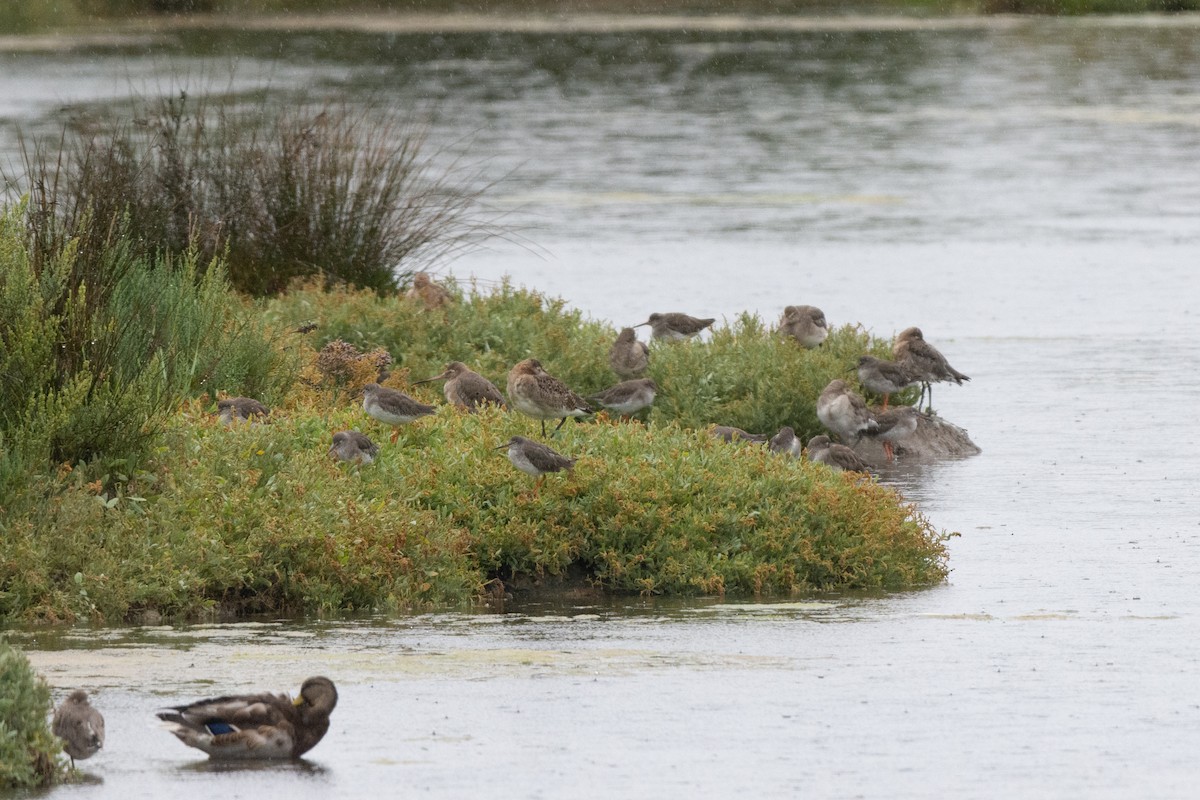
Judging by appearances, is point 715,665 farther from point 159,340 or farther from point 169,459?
point 159,340

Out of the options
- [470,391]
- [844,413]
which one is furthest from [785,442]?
[470,391]

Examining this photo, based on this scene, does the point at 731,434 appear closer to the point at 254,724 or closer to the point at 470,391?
the point at 470,391

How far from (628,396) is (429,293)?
2.55m

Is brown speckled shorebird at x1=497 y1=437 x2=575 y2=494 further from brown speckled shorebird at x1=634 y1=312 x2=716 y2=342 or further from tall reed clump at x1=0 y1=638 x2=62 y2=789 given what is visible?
brown speckled shorebird at x1=634 y1=312 x2=716 y2=342

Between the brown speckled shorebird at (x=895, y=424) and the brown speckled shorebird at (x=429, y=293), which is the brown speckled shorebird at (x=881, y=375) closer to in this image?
the brown speckled shorebird at (x=895, y=424)

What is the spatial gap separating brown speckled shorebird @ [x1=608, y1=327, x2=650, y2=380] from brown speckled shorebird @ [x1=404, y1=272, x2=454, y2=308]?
64.3 inches

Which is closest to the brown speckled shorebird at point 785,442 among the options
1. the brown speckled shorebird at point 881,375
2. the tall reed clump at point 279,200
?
the brown speckled shorebird at point 881,375

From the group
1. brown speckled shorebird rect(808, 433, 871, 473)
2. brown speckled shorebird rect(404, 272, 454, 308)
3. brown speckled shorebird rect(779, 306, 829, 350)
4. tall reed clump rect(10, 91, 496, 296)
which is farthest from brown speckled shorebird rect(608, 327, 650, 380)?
tall reed clump rect(10, 91, 496, 296)

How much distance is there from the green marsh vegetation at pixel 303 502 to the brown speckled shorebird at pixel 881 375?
4.07m

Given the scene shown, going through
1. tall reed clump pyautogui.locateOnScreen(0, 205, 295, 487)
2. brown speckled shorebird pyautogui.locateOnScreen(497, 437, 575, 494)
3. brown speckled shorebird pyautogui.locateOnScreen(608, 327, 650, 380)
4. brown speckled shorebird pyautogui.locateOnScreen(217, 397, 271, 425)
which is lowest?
brown speckled shorebird pyautogui.locateOnScreen(608, 327, 650, 380)

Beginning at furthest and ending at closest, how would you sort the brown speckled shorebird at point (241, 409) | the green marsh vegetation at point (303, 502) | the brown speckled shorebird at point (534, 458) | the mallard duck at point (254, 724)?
the brown speckled shorebird at point (241, 409)
the brown speckled shorebird at point (534, 458)
the green marsh vegetation at point (303, 502)
the mallard duck at point (254, 724)

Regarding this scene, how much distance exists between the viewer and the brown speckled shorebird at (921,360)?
56.7 feet

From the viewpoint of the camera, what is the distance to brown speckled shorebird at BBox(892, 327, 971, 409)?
17297 millimetres

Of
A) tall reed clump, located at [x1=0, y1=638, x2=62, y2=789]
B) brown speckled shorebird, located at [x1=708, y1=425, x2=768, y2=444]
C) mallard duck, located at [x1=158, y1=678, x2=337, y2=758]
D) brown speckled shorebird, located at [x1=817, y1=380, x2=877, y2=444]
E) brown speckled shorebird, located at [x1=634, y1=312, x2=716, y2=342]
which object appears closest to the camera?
tall reed clump, located at [x1=0, y1=638, x2=62, y2=789]
